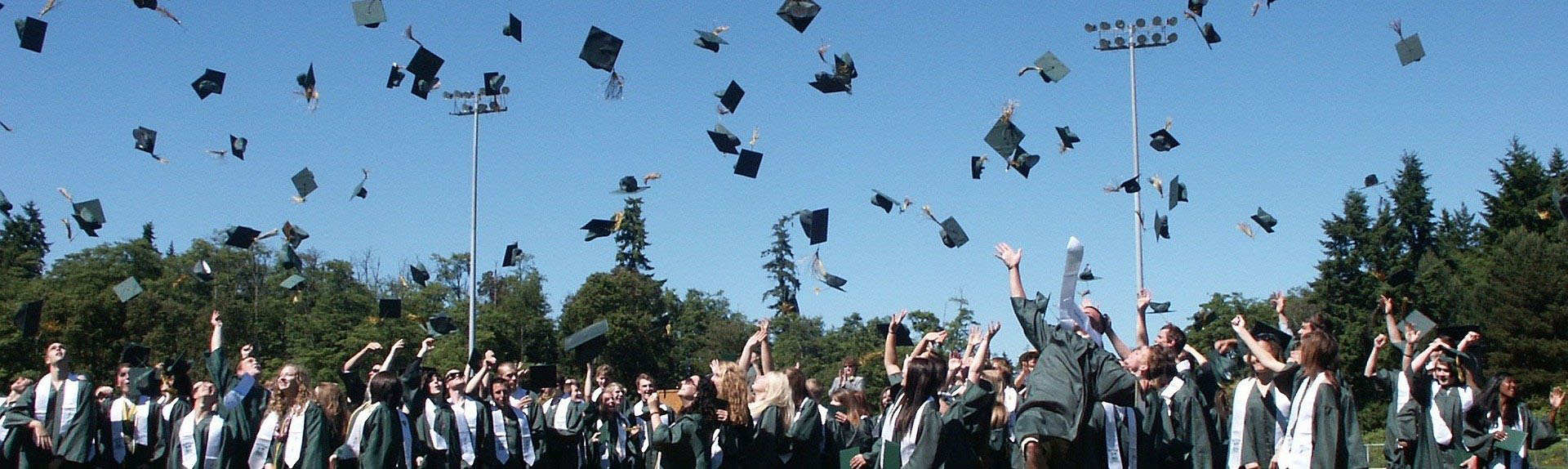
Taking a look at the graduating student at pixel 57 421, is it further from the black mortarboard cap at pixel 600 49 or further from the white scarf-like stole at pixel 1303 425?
→ the white scarf-like stole at pixel 1303 425

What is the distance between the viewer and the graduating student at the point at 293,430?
29.0 ft

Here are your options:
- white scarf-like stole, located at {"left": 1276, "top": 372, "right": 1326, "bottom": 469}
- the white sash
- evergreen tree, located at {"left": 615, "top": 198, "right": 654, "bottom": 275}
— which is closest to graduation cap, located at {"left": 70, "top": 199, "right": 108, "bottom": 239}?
the white sash

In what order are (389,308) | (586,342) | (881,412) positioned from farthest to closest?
(389,308) → (586,342) → (881,412)

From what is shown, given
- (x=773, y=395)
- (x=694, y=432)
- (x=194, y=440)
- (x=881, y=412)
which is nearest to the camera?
(x=694, y=432)

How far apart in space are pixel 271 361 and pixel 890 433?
148ft

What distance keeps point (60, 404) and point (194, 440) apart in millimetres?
1551

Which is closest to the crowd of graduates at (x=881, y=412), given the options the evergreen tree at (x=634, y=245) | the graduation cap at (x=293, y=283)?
the graduation cap at (x=293, y=283)

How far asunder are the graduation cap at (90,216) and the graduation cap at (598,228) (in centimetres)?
470

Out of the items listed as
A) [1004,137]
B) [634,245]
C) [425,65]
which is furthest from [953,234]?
[634,245]

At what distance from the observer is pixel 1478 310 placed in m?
39.5

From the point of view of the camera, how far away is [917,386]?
270 inches

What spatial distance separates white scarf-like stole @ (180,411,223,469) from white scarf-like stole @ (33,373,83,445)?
1.35 meters

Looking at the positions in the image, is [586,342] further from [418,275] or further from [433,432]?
[418,275]

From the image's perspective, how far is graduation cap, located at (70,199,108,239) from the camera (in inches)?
527
